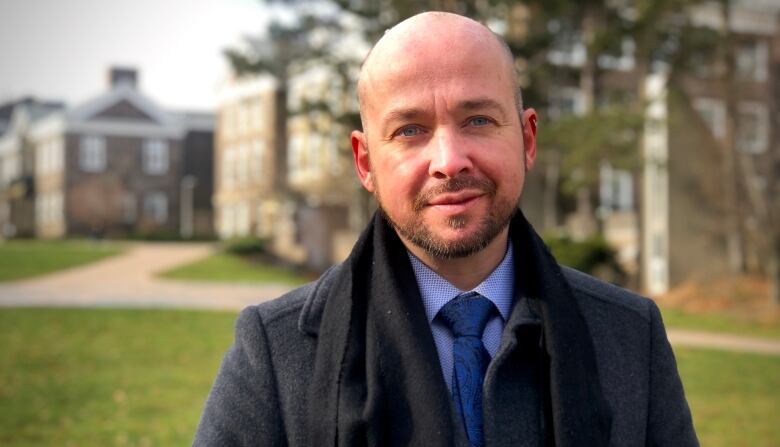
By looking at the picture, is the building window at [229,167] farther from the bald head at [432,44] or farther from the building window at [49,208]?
the bald head at [432,44]

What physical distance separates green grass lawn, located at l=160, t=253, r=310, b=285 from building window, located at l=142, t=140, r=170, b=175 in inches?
1021

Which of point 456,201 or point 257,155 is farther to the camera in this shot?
point 257,155

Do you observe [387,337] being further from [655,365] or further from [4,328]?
[4,328]

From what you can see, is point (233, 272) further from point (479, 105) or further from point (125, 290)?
point (479, 105)

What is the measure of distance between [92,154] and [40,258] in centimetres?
2634

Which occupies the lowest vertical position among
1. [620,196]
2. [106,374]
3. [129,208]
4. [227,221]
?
[227,221]

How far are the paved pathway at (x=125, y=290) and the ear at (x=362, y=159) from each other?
18.1 m

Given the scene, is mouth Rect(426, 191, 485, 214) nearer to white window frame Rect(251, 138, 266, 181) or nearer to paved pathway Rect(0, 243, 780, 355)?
paved pathway Rect(0, 243, 780, 355)

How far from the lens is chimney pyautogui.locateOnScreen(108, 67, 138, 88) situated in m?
61.2

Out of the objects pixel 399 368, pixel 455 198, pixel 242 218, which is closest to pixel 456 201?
pixel 455 198

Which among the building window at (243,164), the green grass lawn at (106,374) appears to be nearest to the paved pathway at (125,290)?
the green grass lawn at (106,374)

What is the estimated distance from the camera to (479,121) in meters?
2.00

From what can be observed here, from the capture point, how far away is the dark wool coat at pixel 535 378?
1.90 m

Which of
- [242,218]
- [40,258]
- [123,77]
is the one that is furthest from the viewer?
[123,77]
